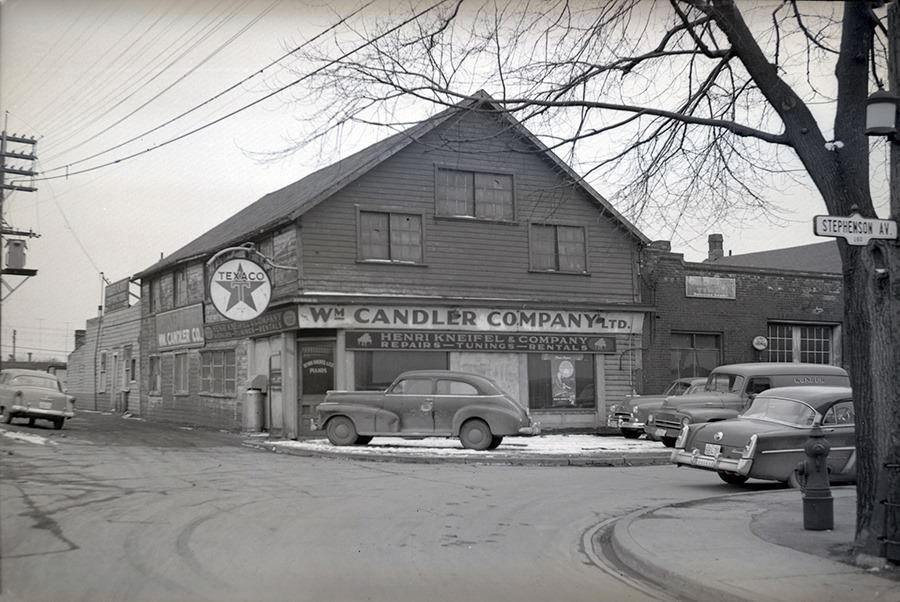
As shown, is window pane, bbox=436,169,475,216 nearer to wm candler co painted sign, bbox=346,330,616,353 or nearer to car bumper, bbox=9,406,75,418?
wm candler co painted sign, bbox=346,330,616,353

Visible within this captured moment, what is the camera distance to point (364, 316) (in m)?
22.7

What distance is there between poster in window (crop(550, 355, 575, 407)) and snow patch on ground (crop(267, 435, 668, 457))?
99.8 inches

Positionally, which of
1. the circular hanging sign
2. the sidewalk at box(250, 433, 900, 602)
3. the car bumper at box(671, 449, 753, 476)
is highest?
the circular hanging sign

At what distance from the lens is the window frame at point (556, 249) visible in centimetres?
2520

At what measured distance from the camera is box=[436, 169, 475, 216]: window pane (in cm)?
2427

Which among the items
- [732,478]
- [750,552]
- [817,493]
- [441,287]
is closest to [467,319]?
[441,287]

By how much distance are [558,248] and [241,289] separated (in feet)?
29.5

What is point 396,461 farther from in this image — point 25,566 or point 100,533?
point 25,566

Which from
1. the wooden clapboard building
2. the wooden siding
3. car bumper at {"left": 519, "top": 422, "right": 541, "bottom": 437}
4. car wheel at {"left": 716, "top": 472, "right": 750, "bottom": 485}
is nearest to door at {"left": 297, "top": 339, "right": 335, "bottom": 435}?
the wooden clapboard building

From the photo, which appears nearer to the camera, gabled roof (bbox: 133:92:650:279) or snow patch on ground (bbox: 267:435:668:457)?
snow patch on ground (bbox: 267:435:668:457)

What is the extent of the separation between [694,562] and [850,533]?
7.33 ft

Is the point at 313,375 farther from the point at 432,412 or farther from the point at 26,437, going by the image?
the point at 26,437

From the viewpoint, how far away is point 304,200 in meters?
23.8

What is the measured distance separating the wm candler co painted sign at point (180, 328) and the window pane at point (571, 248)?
11640 mm
